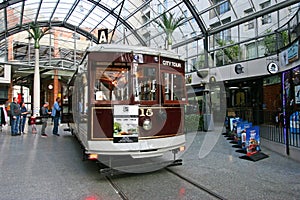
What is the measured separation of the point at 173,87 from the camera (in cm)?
605

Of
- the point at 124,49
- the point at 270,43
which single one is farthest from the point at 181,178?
the point at 270,43

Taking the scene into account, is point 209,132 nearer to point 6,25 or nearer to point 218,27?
point 218,27

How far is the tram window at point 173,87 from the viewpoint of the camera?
19.4ft

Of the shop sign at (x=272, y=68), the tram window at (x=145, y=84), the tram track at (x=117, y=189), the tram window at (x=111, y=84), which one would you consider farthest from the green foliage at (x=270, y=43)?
the tram track at (x=117, y=189)

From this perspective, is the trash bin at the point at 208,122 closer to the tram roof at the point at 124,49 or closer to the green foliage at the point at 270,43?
the green foliage at the point at 270,43

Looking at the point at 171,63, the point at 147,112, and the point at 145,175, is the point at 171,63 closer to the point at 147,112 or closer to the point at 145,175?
the point at 147,112

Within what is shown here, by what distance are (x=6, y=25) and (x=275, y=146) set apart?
2412cm

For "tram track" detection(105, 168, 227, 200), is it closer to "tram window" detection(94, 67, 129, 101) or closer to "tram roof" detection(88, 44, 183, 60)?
"tram window" detection(94, 67, 129, 101)

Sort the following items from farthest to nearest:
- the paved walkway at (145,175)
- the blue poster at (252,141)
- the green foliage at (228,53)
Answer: the green foliage at (228,53), the blue poster at (252,141), the paved walkway at (145,175)

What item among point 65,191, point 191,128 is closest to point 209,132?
point 191,128

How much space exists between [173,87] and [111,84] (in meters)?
1.50

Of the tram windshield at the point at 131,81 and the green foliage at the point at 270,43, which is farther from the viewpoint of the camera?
the green foliage at the point at 270,43

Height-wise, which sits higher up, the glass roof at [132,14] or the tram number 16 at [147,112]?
the glass roof at [132,14]

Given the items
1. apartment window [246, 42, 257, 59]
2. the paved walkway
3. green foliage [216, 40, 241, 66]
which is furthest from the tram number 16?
green foliage [216, 40, 241, 66]
